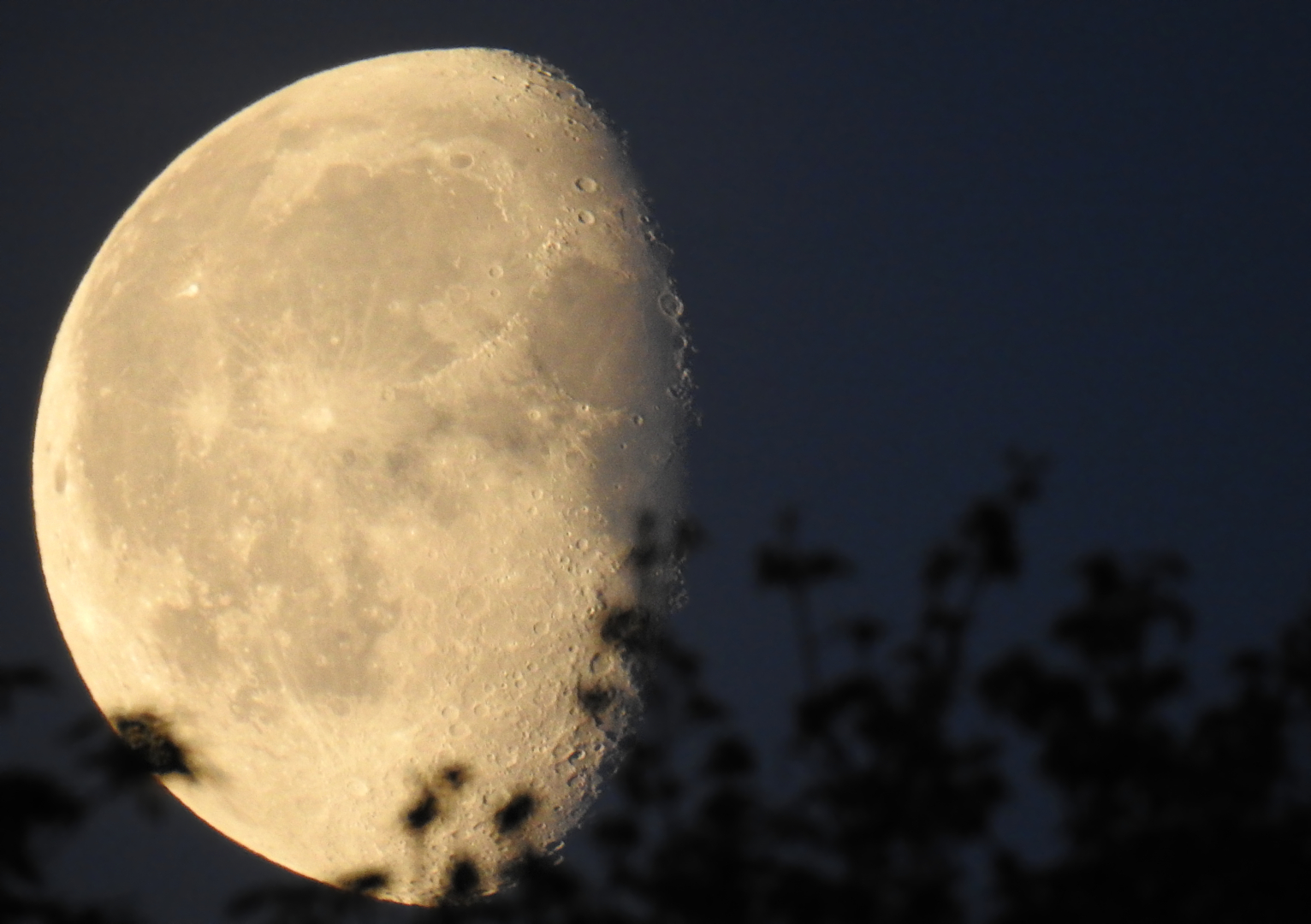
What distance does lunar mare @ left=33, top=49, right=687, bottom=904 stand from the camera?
29.6ft

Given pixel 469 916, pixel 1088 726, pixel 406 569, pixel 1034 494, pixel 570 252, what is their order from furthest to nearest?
1. pixel 570 252
2. pixel 406 569
3. pixel 1034 494
4. pixel 469 916
5. pixel 1088 726

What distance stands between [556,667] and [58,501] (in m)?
4.54

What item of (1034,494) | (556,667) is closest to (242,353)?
(556,667)

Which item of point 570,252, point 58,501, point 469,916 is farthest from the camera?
point 58,501

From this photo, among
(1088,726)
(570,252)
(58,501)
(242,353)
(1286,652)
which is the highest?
(570,252)

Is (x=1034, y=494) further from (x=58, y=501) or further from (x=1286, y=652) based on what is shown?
(x=58, y=501)

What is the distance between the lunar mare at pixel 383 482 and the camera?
29.6ft

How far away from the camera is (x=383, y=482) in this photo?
8.96 meters

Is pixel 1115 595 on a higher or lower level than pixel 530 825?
higher

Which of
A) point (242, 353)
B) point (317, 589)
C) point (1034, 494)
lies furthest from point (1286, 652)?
point (242, 353)

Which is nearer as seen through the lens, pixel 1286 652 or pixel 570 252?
pixel 1286 652

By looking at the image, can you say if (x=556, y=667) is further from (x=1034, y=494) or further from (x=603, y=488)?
(x=1034, y=494)

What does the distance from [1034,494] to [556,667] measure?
3.79 m

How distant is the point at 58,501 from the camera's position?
1024 cm
